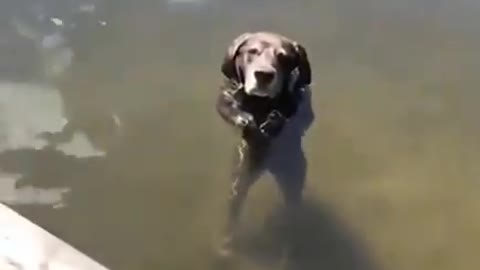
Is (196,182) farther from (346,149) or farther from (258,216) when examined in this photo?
(346,149)

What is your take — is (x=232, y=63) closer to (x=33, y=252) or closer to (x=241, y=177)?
(x=241, y=177)

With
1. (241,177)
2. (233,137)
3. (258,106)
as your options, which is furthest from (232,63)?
(233,137)

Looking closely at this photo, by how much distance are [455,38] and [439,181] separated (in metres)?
0.62

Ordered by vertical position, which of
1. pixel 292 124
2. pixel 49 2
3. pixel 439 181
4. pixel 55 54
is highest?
pixel 49 2

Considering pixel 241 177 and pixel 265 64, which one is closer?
pixel 265 64

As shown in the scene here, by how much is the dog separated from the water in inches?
12.2

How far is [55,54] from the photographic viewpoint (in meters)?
2.93

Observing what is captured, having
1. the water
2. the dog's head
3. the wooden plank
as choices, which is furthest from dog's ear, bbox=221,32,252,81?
the wooden plank

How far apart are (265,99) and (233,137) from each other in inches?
22.7

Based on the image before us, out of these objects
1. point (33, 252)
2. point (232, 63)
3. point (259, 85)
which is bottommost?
point (33, 252)

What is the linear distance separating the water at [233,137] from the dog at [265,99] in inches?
12.2

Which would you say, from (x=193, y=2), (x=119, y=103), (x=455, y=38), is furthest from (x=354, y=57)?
(x=119, y=103)

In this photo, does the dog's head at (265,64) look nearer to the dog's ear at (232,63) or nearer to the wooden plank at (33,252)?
the dog's ear at (232,63)

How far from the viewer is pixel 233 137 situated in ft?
8.73
